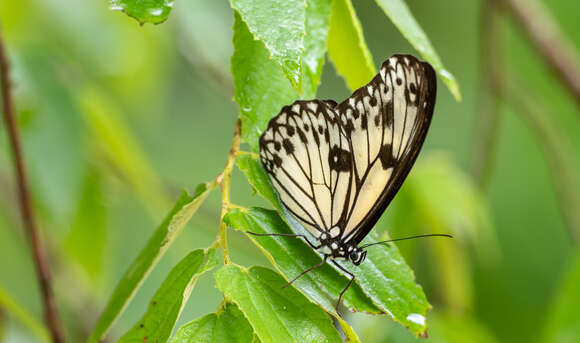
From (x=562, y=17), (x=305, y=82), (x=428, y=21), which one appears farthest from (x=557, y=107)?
(x=305, y=82)

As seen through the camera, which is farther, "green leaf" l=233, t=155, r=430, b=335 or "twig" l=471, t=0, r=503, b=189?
"twig" l=471, t=0, r=503, b=189

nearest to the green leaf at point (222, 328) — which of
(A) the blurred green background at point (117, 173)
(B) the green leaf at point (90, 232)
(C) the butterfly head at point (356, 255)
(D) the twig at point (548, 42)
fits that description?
(C) the butterfly head at point (356, 255)

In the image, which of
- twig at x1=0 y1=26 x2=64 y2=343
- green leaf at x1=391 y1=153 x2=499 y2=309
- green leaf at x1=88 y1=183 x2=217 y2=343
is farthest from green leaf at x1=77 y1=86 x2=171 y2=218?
green leaf at x1=88 y1=183 x2=217 y2=343

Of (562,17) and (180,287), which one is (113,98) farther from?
(562,17)

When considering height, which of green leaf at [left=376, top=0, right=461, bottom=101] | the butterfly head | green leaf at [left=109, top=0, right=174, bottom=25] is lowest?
the butterfly head

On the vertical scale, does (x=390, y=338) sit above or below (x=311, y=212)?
below

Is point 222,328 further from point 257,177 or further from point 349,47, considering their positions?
point 349,47

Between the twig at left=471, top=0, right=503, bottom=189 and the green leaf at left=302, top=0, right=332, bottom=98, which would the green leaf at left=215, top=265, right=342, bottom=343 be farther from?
the twig at left=471, top=0, right=503, bottom=189
